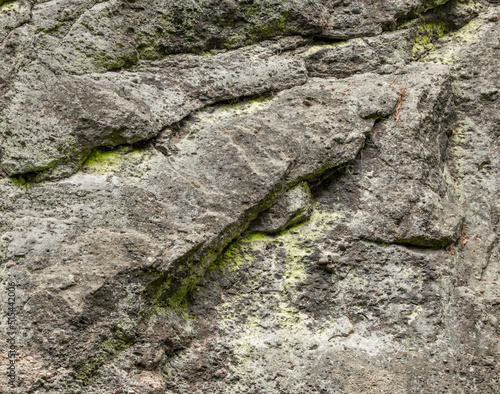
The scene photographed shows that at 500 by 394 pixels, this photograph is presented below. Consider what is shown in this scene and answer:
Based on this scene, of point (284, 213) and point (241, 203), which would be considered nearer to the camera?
point (241, 203)

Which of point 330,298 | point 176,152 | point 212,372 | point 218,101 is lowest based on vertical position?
point 212,372

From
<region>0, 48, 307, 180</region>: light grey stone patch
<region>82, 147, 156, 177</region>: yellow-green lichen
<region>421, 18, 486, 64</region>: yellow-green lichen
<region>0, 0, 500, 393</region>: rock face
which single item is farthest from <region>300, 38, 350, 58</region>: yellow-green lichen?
<region>82, 147, 156, 177</region>: yellow-green lichen

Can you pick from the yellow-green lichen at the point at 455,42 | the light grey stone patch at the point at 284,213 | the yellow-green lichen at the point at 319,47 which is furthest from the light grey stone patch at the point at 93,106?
the yellow-green lichen at the point at 455,42

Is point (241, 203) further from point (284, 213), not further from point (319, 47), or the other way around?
point (319, 47)

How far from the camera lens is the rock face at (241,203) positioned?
9.38ft

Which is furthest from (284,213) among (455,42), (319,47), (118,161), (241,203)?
(455,42)

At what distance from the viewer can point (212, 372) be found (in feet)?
9.76

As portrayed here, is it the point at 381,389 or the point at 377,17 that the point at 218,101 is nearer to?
the point at 377,17

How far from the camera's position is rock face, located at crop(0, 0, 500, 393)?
2859mm

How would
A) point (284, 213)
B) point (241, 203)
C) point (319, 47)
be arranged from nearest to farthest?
point (241, 203)
point (284, 213)
point (319, 47)

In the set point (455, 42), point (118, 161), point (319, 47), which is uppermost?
point (455, 42)

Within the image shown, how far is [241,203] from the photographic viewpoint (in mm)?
3145

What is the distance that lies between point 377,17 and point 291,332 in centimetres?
259

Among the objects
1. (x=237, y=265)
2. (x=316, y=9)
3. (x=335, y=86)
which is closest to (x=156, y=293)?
(x=237, y=265)
